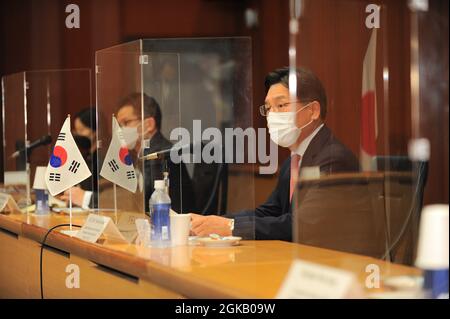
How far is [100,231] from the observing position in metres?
2.71

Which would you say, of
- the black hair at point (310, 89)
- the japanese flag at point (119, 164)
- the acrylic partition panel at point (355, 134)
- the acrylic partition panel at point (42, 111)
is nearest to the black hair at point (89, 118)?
the acrylic partition panel at point (42, 111)

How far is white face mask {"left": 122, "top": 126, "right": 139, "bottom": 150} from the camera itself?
9.27 ft

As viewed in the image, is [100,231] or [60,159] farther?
[60,159]

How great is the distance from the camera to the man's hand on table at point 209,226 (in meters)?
2.77

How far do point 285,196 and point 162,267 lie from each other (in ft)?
3.53

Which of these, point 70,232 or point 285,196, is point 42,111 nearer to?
point 70,232

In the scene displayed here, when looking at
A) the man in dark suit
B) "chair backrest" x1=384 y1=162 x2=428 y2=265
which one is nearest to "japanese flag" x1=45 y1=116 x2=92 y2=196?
the man in dark suit

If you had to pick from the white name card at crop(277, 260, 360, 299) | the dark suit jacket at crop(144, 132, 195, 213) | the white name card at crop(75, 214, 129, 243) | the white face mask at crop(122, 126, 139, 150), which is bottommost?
the white name card at crop(75, 214, 129, 243)

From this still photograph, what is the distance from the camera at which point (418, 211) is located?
2441 mm

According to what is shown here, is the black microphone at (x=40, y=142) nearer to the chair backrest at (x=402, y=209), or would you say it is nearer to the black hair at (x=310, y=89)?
the black hair at (x=310, y=89)

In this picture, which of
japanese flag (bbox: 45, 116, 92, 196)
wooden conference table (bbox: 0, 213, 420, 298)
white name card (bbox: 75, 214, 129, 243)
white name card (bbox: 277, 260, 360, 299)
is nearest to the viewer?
white name card (bbox: 277, 260, 360, 299)

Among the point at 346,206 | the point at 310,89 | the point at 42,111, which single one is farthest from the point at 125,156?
the point at 42,111

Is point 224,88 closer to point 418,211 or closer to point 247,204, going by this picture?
point 247,204

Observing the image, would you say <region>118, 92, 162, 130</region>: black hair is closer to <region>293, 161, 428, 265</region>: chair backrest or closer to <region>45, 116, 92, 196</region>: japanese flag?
<region>45, 116, 92, 196</region>: japanese flag
